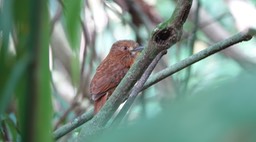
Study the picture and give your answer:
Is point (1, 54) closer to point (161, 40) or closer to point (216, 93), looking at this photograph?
point (161, 40)

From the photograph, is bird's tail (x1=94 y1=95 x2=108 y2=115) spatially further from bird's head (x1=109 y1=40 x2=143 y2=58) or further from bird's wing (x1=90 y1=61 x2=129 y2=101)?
bird's head (x1=109 y1=40 x2=143 y2=58)

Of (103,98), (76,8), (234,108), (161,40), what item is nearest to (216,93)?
(234,108)

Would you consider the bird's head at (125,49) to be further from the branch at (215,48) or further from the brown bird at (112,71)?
the branch at (215,48)

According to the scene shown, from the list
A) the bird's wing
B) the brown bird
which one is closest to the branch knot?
the brown bird

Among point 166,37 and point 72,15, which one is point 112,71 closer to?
point 72,15

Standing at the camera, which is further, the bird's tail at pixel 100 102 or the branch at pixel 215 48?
the bird's tail at pixel 100 102

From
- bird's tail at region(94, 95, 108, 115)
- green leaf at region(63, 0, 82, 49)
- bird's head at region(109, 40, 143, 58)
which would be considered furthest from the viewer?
bird's head at region(109, 40, 143, 58)

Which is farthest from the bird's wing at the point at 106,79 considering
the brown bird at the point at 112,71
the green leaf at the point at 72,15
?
the green leaf at the point at 72,15
